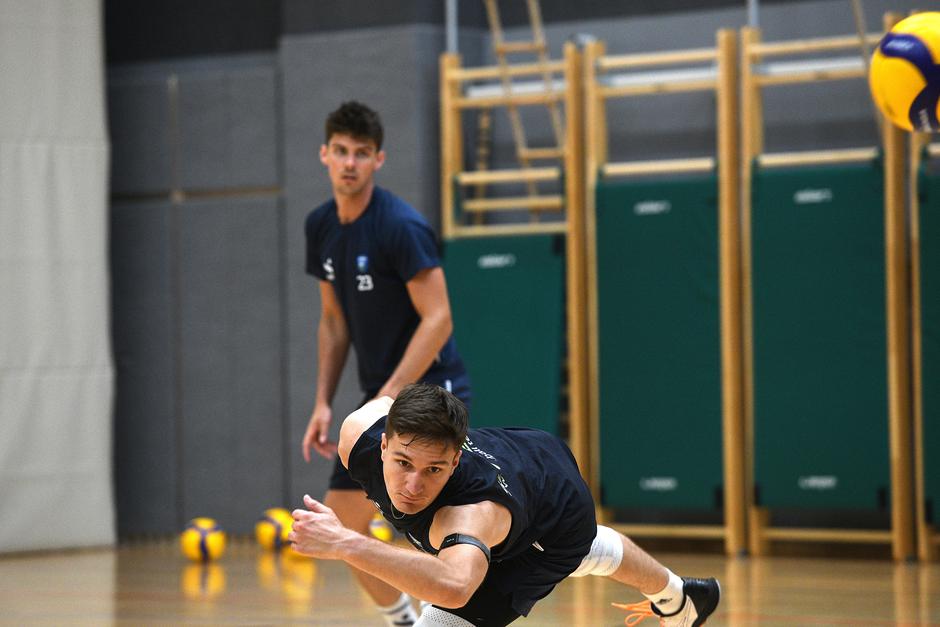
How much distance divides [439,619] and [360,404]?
3.45 feet

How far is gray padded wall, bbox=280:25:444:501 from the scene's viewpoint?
8.52m

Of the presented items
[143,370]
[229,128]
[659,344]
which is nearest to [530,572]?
[659,344]

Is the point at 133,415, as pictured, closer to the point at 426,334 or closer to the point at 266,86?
the point at 266,86

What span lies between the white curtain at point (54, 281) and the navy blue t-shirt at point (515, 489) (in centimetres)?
531

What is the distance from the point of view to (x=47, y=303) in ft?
28.0

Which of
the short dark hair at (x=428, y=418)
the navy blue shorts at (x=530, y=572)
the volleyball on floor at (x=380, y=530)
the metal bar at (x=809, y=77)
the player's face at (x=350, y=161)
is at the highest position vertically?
the metal bar at (x=809, y=77)

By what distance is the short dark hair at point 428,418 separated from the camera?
3.15m

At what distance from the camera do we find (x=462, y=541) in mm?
3172

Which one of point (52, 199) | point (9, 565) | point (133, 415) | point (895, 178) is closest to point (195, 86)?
point (52, 199)

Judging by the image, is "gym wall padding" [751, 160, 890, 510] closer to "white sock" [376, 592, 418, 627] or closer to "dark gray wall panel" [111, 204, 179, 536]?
"white sock" [376, 592, 418, 627]

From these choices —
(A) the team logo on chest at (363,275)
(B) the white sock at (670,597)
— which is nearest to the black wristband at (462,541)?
(B) the white sock at (670,597)

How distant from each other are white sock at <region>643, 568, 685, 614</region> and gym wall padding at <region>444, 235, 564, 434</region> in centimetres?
378

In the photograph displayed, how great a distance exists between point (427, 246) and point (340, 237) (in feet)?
0.95

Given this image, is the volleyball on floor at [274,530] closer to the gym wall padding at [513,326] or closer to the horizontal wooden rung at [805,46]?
the gym wall padding at [513,326]
